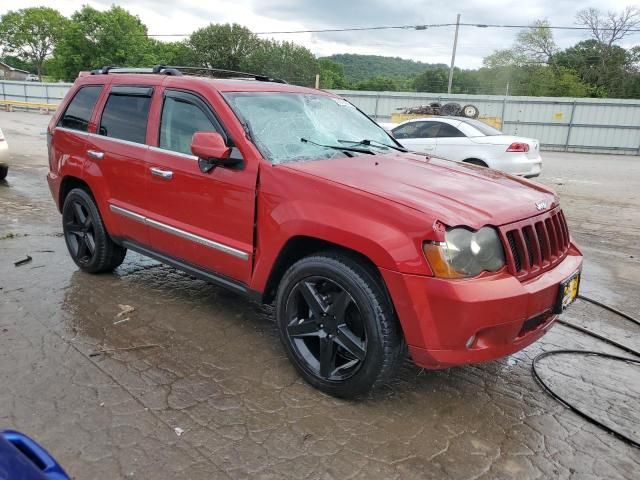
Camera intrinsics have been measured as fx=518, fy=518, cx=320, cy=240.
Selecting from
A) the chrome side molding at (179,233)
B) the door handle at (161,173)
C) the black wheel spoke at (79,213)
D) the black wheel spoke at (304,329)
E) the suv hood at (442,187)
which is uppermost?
the suv hood at (442,187)

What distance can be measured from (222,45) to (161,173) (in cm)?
6106

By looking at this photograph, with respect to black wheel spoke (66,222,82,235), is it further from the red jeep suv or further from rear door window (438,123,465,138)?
rear door window (438,123,465,138)

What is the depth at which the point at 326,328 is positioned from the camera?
2977mm

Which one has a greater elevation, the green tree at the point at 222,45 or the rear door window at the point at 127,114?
the green tree at the point at 222,45

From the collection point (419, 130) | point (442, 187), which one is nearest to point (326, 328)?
point (442, 187)

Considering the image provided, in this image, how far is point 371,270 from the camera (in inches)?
110

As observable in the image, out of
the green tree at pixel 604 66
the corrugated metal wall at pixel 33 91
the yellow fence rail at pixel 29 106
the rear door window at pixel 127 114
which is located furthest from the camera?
the green tree at pixel 604 66

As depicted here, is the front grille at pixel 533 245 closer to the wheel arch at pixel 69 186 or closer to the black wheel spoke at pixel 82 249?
the wheel arch at pixel 69 186

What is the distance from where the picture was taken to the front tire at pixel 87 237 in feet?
15.2

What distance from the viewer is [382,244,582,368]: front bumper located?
8.21 ft

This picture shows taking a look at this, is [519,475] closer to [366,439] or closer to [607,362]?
[366,439]

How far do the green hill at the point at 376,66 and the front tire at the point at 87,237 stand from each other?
71.8 meters

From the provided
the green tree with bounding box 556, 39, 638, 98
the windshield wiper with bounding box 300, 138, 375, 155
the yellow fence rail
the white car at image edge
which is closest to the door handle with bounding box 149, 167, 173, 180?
the windshield wiper with bounding box 300, 138, 375, 155

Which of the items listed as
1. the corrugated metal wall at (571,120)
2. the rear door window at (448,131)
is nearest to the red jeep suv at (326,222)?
the rear door window at (448,131)
